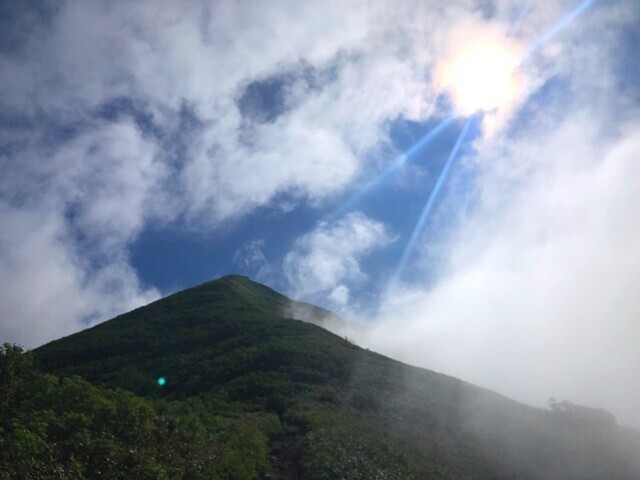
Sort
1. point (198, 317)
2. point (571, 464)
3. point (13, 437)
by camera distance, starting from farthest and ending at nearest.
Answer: point (198, 317), point (571, 464), point (13, 437)

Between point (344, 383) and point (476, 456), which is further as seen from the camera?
point (344, 383)

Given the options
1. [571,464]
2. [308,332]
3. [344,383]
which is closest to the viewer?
[571,464]

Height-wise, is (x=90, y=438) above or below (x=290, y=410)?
below

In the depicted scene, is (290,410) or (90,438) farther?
(290,410)

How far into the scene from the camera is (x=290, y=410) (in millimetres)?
40312

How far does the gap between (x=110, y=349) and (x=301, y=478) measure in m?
44.1

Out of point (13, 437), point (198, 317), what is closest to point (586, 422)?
point (198, 317)

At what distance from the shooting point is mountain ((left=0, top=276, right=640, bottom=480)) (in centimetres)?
2194

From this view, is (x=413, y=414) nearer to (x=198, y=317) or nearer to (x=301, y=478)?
(x=301, y=478)

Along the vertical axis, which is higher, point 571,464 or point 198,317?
point 198,317

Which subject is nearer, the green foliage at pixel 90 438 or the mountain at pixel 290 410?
the green foliage at pixel 90 438

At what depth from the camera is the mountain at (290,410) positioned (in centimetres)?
2194

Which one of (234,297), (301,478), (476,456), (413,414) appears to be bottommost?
(301,478)

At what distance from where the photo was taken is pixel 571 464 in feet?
140
